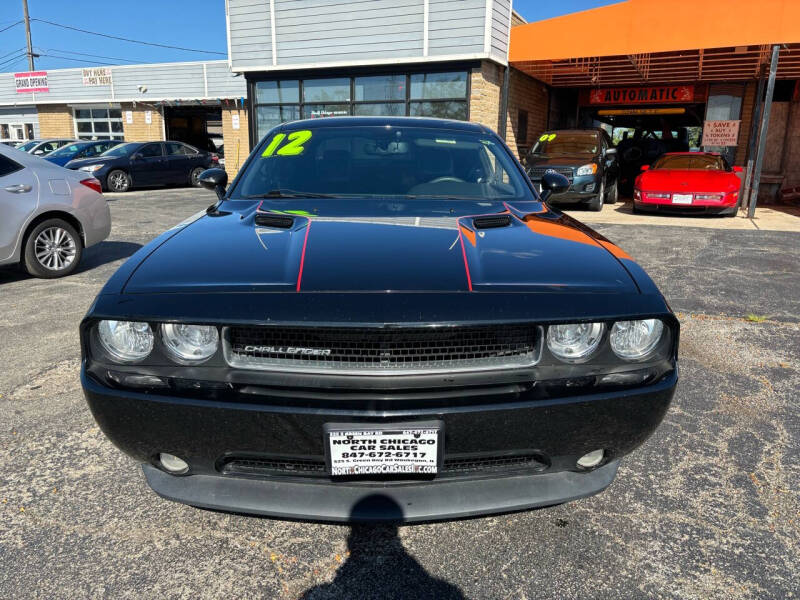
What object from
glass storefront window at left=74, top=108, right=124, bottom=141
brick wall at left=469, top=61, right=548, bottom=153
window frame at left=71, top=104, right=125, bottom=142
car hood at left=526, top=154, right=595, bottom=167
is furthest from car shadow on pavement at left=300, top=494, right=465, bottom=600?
glass storefront window at left=74, top=108, right=124, bottom=141

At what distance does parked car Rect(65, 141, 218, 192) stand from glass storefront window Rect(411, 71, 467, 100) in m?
6.02

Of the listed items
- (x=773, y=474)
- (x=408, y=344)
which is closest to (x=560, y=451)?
(x=408, y=344)

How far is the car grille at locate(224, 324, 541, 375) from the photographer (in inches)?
63.5

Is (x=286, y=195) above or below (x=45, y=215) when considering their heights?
above

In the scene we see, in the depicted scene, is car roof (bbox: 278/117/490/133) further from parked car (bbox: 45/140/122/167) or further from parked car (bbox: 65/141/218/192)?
parked car (bbox: 45/140/122/167)

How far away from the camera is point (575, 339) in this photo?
173cm

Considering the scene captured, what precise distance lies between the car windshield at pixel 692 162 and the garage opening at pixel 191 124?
19.1m

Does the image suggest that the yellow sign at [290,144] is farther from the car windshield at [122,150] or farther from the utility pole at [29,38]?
the utility pole at [29,38]

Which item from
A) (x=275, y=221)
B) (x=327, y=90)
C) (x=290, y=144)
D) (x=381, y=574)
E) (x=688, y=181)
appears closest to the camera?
(x=381, y=574)

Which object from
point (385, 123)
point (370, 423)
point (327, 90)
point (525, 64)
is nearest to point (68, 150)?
point (327, 90)

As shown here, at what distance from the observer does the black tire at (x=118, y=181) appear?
15.5m

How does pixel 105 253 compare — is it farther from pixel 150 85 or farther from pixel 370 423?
pixel 150 85

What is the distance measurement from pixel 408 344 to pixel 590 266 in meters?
0.69

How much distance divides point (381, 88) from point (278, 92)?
9.76ft
